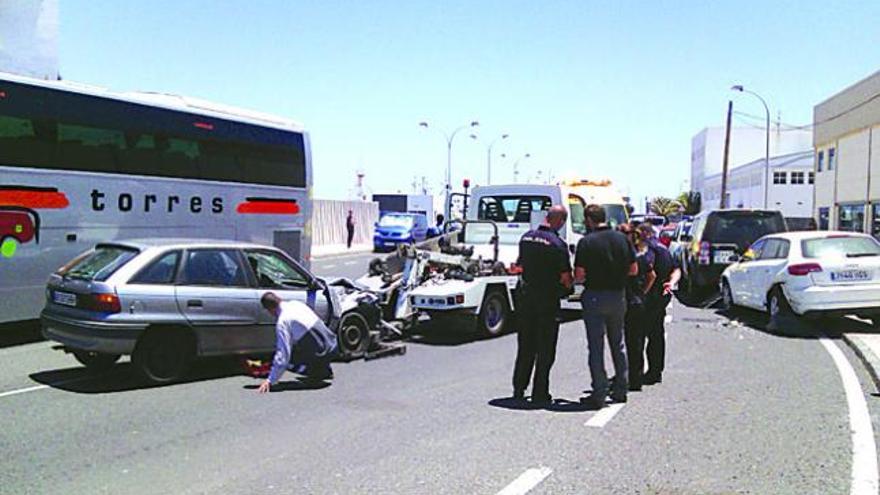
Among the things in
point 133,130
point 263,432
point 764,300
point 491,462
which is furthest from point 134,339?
point 764,300

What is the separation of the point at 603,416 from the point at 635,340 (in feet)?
4.64

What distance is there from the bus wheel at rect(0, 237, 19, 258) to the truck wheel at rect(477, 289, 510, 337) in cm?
628

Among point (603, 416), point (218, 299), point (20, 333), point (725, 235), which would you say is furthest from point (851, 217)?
point (218, 299)

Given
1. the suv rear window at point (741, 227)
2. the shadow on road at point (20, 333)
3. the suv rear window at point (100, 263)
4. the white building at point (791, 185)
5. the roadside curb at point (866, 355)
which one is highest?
the white building at point (791, 185)

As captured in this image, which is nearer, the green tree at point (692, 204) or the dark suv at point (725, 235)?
the dark suv at point (725, 235)

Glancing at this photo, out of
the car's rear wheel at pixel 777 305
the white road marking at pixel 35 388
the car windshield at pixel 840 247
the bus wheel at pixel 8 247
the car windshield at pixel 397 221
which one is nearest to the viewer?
the white road marking at pixel 35 388

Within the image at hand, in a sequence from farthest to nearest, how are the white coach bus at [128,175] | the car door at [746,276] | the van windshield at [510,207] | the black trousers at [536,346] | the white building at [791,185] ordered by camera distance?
1. the white building at [791,185]
2. the van windshield at [510,207]
3. the car door at [746,276]
4. the white coach bus at [128,175]
5. the black trousers at [536,346]

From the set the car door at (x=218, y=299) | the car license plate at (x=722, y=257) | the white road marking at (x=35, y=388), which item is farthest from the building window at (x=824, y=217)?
the white road marking at (x=35, y=388)

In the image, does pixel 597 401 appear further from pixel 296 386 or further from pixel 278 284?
pixel 278 284

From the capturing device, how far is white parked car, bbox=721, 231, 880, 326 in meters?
12.3

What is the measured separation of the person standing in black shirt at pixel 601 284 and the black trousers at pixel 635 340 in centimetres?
73

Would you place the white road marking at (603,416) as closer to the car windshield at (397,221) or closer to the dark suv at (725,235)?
the dark suv at (725,235)

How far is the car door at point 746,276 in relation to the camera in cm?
1443

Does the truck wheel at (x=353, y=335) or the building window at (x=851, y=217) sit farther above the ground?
the building window at (x=851, y=217)
